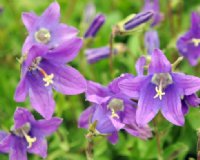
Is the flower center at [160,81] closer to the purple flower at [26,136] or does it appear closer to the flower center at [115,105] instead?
the flower center at [115,105]

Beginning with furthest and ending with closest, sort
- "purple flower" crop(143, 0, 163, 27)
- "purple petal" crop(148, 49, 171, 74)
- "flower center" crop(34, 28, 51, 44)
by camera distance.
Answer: "purple flower" crop(143, 0, 163, 27) < "flower center" crop(34, 28, 51, 44) < "purple petal" crop(148, 49, 171, 74)

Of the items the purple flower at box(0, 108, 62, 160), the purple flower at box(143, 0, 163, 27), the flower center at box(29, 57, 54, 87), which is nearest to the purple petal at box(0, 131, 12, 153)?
the purple flower at box(0, 108, 62, 160)

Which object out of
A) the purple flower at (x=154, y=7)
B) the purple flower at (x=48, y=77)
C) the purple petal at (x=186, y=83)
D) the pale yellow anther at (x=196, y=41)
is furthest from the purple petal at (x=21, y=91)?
the purple flower at (x=154, y=7)

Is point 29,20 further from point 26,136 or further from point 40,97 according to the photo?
point 26,136

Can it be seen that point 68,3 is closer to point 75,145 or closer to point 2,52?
point 2,52

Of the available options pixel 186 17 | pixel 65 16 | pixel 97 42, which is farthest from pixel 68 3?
pixel 186 17

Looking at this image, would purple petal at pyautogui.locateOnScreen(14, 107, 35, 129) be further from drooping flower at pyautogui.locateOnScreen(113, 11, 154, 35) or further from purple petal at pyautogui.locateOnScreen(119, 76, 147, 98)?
drooping flower at pyautogui.locateOnScreen(113, 11, 154, 35)
